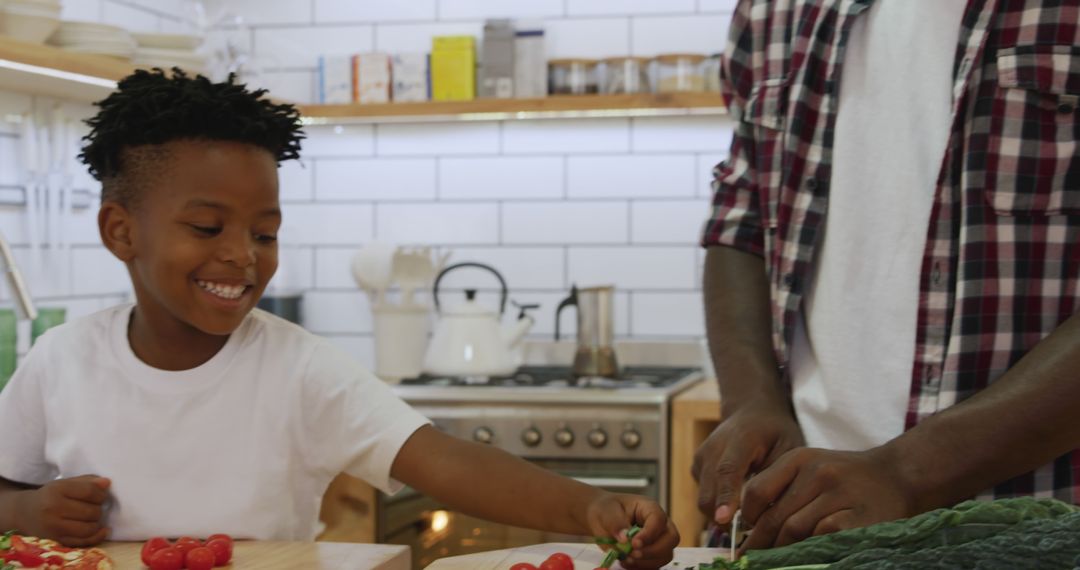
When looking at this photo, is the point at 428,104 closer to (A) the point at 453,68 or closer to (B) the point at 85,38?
(A) the point at 453,68

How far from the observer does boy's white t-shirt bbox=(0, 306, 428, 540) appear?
1358 mm

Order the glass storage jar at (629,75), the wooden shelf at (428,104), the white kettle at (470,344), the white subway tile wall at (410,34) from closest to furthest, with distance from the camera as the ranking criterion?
the wooden shelf at (428,104), the white kettle at (470,344), the glass storage jar at (629,75), the white subway tile wall at (410,34)

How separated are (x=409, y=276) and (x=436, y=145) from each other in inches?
14.4

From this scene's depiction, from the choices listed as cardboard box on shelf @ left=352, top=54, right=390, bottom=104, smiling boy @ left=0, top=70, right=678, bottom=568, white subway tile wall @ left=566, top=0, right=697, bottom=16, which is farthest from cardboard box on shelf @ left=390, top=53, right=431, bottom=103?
smiling boy @ left=0, top=70, right=678, bottom=568

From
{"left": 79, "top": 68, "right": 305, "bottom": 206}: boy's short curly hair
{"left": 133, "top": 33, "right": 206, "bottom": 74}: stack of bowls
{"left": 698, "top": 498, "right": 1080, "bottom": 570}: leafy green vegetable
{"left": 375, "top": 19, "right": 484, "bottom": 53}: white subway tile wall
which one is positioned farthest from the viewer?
{"left": 375, "top": 19, "right": 484, "bottom": 53}: white subway tile wall

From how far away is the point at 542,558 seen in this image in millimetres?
1162

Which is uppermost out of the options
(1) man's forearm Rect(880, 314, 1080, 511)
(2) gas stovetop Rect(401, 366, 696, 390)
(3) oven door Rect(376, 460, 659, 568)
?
(1) man's forearm Rect(880, 314, 1080, 511)

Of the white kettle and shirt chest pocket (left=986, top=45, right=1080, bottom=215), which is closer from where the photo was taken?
shirt chest pocket (left=986, top=45, right=1080, bottom=215)

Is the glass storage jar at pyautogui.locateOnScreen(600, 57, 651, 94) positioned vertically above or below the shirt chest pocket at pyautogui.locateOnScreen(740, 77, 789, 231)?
above

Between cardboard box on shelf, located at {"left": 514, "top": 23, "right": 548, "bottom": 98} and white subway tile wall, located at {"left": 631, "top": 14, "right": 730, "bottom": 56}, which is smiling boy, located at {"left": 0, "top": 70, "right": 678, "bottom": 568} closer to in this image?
cardboard box on shelf, located at {"left": 514, "top": 23, "right": 548, "bottom": 98}

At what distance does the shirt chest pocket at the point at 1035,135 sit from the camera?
1135mm

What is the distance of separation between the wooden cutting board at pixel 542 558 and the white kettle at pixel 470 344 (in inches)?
66.4

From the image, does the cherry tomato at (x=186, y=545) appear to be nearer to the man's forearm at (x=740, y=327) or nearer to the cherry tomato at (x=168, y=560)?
the cherry tomato at (x=168, y=560)

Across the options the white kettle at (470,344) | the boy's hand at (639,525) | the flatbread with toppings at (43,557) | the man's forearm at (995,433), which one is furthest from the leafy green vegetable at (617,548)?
the white kettle at (470,344)
